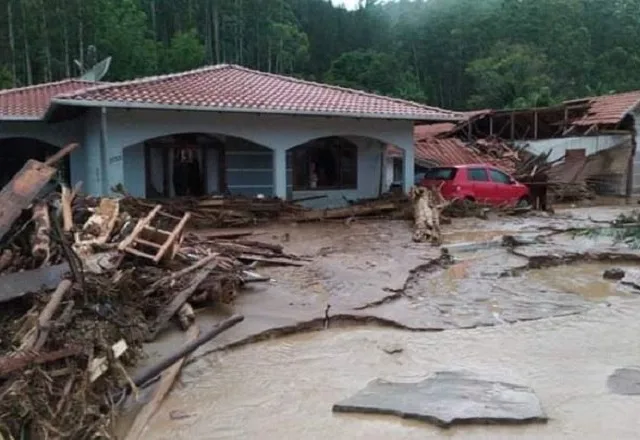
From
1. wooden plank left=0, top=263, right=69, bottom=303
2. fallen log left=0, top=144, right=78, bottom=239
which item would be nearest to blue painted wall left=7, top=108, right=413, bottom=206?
fallen log left=0, top=144, right=78, bottom=239

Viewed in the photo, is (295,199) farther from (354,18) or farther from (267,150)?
(354,18)

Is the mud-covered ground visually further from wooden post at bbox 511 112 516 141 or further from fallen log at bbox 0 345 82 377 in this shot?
wooden post at bbox 511 112 516 141

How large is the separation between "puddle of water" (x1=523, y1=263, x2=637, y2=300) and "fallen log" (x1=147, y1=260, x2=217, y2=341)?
17.8 ft

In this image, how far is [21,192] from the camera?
6848mm

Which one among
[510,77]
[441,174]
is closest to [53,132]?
[441,174]

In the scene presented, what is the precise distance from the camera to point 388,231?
16406mm

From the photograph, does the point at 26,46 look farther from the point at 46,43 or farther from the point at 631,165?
the point at 631,165

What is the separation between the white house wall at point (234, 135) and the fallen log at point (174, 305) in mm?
9296

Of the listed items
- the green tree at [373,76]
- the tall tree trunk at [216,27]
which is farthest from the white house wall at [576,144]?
the tall tree trunk at [216,27]

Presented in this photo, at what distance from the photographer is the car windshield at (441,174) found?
21125 millimetres

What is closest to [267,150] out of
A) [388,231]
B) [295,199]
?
[295,199]

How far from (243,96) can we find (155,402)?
1422 cm

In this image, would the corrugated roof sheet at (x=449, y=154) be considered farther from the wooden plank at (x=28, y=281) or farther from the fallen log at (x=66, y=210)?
the wooden plank at (x=28, y=281)

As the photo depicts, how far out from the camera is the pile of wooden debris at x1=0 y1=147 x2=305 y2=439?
463 cm
